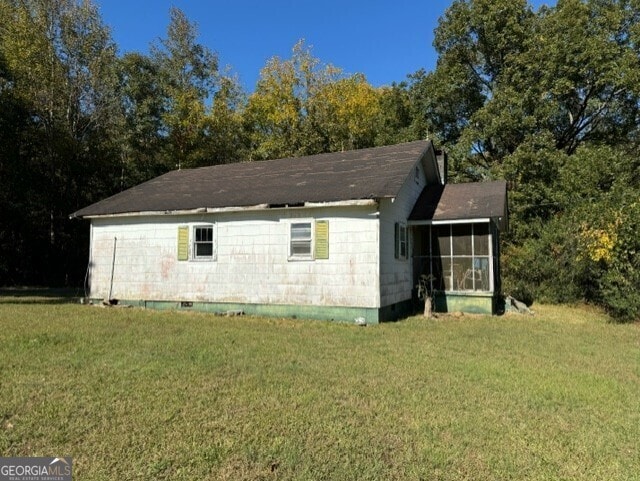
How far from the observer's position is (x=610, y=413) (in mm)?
4770

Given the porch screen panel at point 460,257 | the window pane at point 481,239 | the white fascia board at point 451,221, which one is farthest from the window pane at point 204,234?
the window pane at point 481,239

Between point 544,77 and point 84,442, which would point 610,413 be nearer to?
point 84,442

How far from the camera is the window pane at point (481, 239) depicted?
1287cm

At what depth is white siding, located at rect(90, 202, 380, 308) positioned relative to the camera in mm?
11109

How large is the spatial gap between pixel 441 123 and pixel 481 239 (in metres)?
12.6

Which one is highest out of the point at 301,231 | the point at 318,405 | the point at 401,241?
the point at 301,231

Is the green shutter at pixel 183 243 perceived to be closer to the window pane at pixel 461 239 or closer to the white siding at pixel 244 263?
the white siding at pixel 244 263

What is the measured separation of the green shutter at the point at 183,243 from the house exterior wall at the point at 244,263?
0.48 feet

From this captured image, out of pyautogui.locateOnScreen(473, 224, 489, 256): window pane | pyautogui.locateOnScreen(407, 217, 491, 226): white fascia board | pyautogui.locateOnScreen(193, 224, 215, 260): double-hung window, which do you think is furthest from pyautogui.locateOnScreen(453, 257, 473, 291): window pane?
pyautogui.locateOnScreen(193, 224, 215, 260): double-hung window

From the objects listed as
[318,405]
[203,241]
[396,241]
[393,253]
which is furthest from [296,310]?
[318,405]

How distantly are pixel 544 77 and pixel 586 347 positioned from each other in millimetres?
15573

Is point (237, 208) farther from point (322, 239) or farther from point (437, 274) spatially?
point (437, 274)

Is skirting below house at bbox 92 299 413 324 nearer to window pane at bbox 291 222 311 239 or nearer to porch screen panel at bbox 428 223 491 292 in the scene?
porch screen panel at bbox 428 223 491 292

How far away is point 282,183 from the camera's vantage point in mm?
13742
